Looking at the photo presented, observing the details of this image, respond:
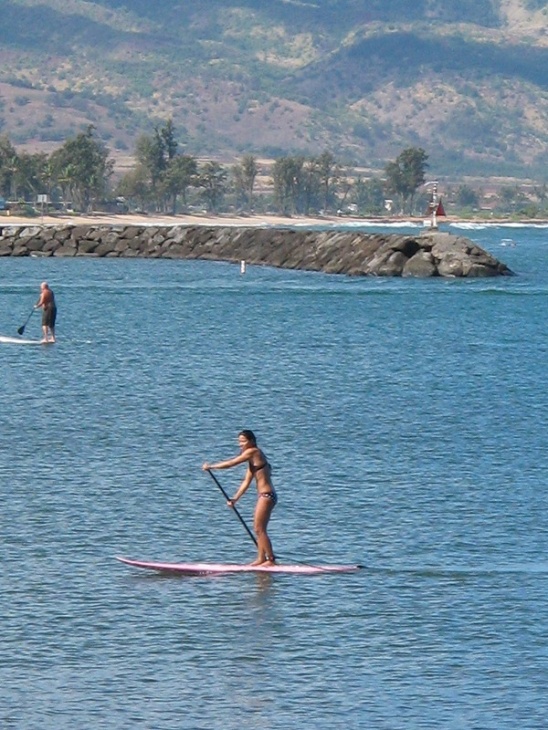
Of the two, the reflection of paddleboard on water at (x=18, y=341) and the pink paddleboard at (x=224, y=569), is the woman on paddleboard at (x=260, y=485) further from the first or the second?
the reflection of paddleboard on water at (x=18, y=341)

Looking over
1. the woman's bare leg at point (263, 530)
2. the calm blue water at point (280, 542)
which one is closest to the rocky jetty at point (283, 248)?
the calm blue water at point (280, 542)

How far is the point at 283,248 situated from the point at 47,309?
69.7 meters

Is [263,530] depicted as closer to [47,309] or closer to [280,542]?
[280,542]

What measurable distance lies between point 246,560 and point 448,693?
22.6 ft

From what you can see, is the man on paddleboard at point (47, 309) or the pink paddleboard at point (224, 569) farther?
the man on paddleboard at point (47, 309)

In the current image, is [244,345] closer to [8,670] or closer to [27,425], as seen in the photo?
[27,425]

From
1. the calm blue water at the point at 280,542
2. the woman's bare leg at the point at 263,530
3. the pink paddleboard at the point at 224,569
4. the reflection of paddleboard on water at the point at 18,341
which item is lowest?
the reflection of paddleboard on water at the point at 18,341

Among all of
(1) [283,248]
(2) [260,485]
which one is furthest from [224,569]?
(1) [283,248]

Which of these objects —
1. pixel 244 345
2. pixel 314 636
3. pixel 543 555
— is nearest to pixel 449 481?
pixel 543 555

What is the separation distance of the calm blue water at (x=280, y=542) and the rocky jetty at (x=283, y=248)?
49802mm

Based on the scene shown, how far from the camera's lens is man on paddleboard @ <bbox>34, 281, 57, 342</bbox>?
58.3 m

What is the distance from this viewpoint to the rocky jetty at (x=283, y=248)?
4400 inches

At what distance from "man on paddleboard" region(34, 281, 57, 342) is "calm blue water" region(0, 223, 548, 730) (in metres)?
0.90

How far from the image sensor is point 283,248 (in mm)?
129375
